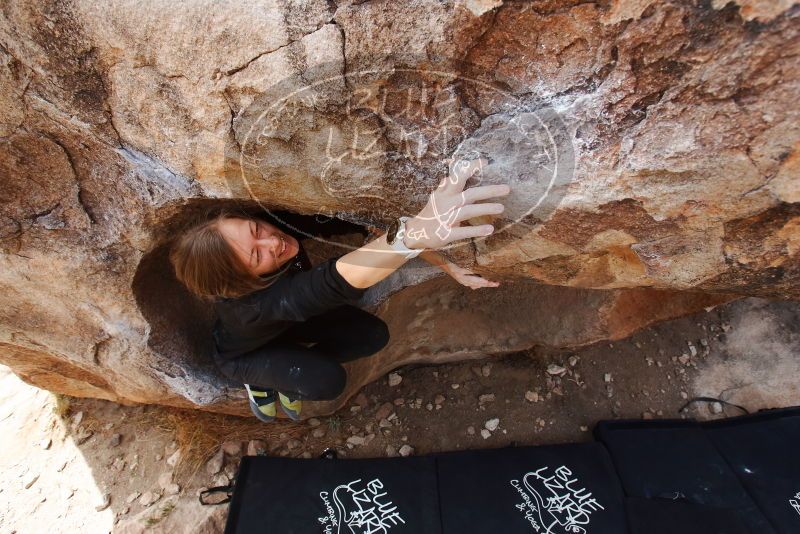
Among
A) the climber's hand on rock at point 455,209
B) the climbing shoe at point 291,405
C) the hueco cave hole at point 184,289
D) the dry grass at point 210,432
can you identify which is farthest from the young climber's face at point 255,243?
the dry grass at point 210,432

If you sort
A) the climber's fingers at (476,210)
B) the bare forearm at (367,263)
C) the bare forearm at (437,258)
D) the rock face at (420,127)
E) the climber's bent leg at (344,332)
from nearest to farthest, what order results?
the rock face at (420,127), the climber's fingers at (476,210), the bare forearm at (367,263), the bare forearm at (437,258), the climber's bent leg at (344,332)

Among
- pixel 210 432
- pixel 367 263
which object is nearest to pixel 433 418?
pixel 210 432

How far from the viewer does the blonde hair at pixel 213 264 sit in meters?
1.25

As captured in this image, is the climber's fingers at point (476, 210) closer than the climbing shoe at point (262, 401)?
Yes

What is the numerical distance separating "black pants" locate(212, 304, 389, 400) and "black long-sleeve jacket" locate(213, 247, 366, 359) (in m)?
0.05

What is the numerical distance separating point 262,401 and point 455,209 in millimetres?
1055

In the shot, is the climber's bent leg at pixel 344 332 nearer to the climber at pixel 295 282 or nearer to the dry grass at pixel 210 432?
the climber at pixel 295 282

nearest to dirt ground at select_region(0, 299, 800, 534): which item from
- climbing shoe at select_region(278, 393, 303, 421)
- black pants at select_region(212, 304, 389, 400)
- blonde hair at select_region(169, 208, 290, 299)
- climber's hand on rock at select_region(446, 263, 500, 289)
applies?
climbing shoe at select_region(278, 393, 303, 421)

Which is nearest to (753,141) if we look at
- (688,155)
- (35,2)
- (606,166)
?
(688,155)

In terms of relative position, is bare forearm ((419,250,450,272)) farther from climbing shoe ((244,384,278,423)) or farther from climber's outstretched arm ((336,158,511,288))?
climbing shoe ((244,384,278,423))

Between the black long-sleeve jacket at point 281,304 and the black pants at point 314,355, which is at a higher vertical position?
the black long-sleeve jacket at point 281,304

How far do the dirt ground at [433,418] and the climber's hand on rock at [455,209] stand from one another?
1140mm

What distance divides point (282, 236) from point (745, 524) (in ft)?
5.41

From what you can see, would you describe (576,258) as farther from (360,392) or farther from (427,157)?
(360,392)
